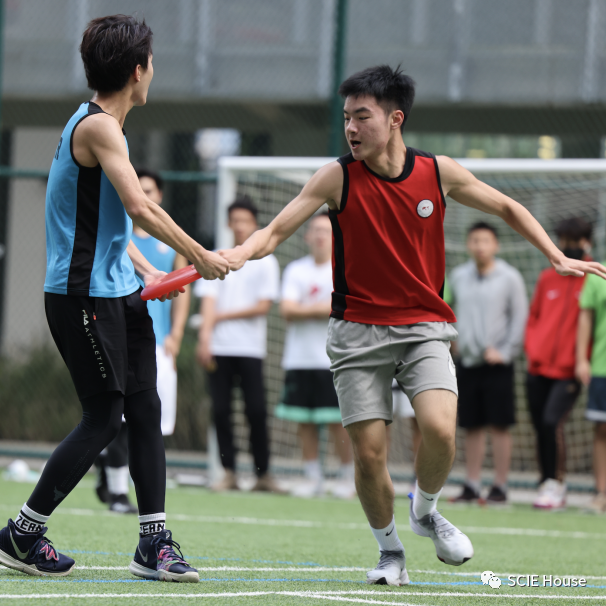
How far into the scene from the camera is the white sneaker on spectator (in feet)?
25.8

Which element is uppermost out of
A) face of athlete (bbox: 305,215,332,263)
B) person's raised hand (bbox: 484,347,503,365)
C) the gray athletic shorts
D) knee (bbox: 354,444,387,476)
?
face of athlete (bbox: 305,215,332,263)

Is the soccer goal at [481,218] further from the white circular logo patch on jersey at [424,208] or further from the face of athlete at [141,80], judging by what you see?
the face of athlete at [141,80]

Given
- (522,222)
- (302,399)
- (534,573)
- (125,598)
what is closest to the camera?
Answer: (125,598)

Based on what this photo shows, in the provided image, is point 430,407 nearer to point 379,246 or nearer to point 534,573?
point 379,246

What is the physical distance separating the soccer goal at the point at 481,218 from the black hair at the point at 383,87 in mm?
4459

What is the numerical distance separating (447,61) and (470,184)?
6885 millimetres

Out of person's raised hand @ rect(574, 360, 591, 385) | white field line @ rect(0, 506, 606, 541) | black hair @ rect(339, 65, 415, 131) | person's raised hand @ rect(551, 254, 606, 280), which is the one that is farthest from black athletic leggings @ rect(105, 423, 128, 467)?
person's raised hand @ rect(574, 360, 591, 385)

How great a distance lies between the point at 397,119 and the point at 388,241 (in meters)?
0.53

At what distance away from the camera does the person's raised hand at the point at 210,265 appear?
378cm

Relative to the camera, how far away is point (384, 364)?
411cm

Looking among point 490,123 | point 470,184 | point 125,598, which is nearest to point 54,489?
point 125,598

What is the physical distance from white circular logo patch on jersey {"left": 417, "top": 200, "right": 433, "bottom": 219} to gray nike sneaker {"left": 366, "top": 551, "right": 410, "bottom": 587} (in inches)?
55.3

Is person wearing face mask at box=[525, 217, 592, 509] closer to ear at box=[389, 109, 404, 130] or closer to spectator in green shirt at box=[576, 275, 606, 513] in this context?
spectator in green shirt at box=[576, 275, 606, 513]

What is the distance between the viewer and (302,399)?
27.7 feet
